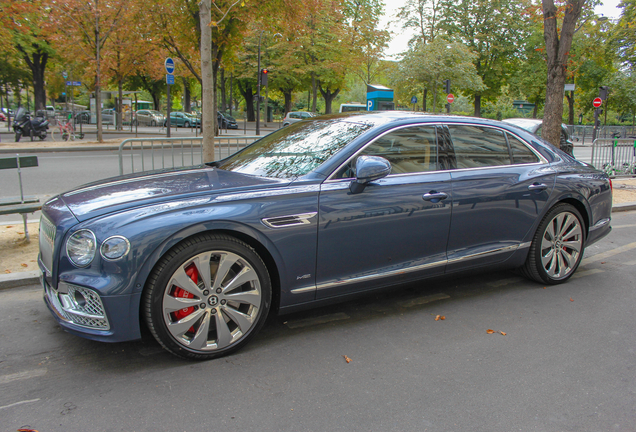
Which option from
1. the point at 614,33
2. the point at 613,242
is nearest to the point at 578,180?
the point at 613,242

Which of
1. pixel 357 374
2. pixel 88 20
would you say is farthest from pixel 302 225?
pixel 88 20

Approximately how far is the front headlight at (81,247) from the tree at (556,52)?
931 cm

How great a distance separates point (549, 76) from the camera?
9.74 m

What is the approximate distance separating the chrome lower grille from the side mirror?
5.81 feet

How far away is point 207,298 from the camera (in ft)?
9.95

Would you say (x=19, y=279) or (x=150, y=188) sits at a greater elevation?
(x=150, y=188)

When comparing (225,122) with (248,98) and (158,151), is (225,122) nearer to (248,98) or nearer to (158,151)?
(248,98)

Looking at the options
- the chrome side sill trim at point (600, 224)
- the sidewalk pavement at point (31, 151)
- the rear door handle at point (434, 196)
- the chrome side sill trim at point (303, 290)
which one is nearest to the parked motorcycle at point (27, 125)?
the sidewalk pavement at point (31, 151)

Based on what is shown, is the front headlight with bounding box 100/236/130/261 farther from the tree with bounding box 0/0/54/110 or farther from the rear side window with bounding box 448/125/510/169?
the tree with bounding box 0/0/54/110

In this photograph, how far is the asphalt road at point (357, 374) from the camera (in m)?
2.55

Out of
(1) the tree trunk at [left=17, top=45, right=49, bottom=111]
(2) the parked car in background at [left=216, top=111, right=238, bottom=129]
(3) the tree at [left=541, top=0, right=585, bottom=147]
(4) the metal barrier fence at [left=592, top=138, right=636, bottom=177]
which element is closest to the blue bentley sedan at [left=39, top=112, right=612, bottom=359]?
(3) the tree at [left=541, top=0, right=585, bottom=147]

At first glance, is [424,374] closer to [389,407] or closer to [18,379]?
[389,407]

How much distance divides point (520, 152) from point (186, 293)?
3220mm

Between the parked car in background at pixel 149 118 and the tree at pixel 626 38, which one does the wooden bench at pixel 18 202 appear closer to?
the tree at pixel 626 38
